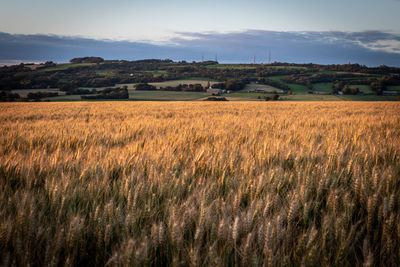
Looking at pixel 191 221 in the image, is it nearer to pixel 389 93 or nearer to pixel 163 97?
pixel 163 97

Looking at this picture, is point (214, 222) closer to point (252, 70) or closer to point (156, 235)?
point (156, 235)

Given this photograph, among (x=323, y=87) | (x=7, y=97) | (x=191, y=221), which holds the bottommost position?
(x=191, y=221)

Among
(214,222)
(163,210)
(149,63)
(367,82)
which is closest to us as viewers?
(214,222)

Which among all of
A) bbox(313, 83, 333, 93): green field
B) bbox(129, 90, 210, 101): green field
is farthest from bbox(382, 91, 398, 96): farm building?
bbox(129, 90, 210, 101): green field

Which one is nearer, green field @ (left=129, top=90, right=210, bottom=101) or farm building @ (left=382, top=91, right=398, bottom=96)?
green field @ (left=129, top=90, right=210, bottom=101)

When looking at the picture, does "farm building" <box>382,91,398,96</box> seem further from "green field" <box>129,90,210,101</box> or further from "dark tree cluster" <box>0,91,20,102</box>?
"dark tree cluster" <box>0,91,20,102</box>

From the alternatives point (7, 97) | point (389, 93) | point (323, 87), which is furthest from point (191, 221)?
point (323, 87)

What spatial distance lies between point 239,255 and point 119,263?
51 centimetres

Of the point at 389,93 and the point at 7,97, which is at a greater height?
the point at 389,93

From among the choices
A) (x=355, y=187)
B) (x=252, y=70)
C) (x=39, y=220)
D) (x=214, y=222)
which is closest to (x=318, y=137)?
(x=355, y=187)

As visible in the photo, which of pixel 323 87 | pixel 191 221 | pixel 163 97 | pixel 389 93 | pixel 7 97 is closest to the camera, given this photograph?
pixel 191 221

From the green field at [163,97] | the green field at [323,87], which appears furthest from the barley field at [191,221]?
the green field at [323,87]

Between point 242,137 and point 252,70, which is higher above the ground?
point 252,70

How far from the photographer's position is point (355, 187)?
1437 mm
